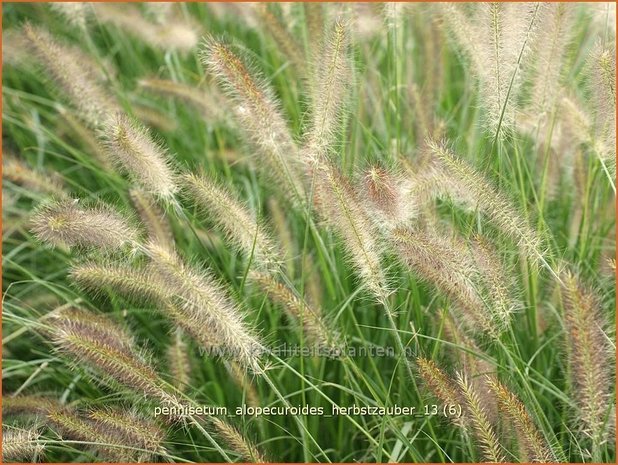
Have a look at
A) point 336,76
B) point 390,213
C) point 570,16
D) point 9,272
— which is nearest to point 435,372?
point 390,213

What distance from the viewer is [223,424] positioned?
243cm

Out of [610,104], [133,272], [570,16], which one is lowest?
[133,272]

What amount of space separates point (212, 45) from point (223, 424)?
1.20 meters

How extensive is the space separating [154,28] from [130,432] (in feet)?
7.32

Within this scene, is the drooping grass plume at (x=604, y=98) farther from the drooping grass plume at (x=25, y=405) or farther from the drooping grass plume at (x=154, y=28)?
the drooping grass plume at (x=25, y=405)

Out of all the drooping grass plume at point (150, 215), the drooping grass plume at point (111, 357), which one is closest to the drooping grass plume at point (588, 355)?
the drooping grass plume at point (111, 357)

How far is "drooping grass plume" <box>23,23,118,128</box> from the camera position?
3184 millimetres

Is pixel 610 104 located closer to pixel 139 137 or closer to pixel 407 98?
pixel 407 98

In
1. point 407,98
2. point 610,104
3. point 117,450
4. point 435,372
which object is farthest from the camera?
point 407,98

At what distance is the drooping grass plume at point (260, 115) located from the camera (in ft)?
8.27

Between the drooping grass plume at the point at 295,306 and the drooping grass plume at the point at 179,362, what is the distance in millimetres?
370

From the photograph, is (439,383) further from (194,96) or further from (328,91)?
(194,96)

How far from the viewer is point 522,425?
7.53 ft

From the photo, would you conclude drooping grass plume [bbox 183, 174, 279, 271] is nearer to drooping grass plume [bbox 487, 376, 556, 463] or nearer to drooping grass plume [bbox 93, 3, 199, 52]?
drooping grass plume [bbox 487, 376, 556, 463]
